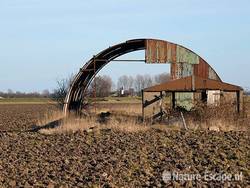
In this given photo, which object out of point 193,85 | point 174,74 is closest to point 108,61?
point 174,74

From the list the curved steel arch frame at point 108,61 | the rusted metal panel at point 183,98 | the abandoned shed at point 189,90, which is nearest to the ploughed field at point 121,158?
the abandoned shed at point 189,90

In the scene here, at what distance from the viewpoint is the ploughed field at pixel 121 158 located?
1293 cm

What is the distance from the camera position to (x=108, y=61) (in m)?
29.1

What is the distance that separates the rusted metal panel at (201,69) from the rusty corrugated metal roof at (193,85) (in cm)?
180

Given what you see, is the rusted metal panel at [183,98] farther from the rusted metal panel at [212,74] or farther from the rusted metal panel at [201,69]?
the rusted metal panel at [212,74]

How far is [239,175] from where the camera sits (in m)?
12.8

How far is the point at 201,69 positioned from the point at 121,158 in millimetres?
13328

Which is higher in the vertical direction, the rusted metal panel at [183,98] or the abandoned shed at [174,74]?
the abandoned shed at [174,74]

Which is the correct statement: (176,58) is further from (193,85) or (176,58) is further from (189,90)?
(189,90)

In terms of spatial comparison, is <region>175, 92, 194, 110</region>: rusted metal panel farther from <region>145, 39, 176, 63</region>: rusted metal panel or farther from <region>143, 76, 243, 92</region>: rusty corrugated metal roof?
<region>145, 39, 176, 63</region>: rusted metal panel

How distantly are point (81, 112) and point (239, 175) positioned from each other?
18.4 m

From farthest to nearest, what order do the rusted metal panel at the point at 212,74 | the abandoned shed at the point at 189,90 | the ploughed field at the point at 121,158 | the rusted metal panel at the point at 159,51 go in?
the rusted metal panel at the point at 212,74, the rusted metal panel at the point at 159,51, the abandoned shed at the point at 189,90, the ploughed field at the point at 121,158

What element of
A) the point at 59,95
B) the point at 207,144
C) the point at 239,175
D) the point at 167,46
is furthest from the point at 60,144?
the point at 59,95

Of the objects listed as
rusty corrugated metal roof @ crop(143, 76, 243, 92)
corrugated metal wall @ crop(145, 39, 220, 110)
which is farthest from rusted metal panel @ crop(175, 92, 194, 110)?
corrugated metal wall @ crop(145, 39, 220, 110)
